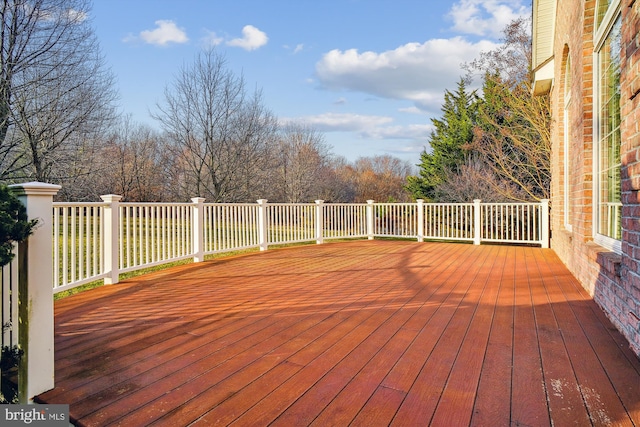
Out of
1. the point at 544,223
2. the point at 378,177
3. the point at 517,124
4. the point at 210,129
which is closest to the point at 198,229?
the point at 544,223

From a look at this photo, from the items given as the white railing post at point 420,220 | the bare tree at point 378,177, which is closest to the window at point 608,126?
the white railing post at point 420,220

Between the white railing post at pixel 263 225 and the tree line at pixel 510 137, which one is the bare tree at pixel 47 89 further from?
the tree line at pixel 510 137

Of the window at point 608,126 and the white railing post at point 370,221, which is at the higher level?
the window at point 608,126

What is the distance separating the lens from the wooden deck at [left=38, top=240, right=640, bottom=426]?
1.51 m

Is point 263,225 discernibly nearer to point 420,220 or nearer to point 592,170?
point 420,220

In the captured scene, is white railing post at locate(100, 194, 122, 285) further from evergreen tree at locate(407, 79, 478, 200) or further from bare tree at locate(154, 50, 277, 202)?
evergreen tree at locate(407, 79, 478, 200)

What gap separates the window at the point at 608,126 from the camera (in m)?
2.82

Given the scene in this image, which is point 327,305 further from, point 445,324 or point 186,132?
point 186,132

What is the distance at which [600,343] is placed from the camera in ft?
7.36

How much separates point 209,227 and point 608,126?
195 inches

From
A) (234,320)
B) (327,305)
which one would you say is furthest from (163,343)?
(327,305)

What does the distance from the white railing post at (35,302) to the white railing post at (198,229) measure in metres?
3.53

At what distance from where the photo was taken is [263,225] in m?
6.73

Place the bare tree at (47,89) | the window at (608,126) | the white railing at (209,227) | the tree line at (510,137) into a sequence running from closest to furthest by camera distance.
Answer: the window at (608,126)
the white railing at (209,227)
the bare tree at (47,89)
the tree line at (510,137)
